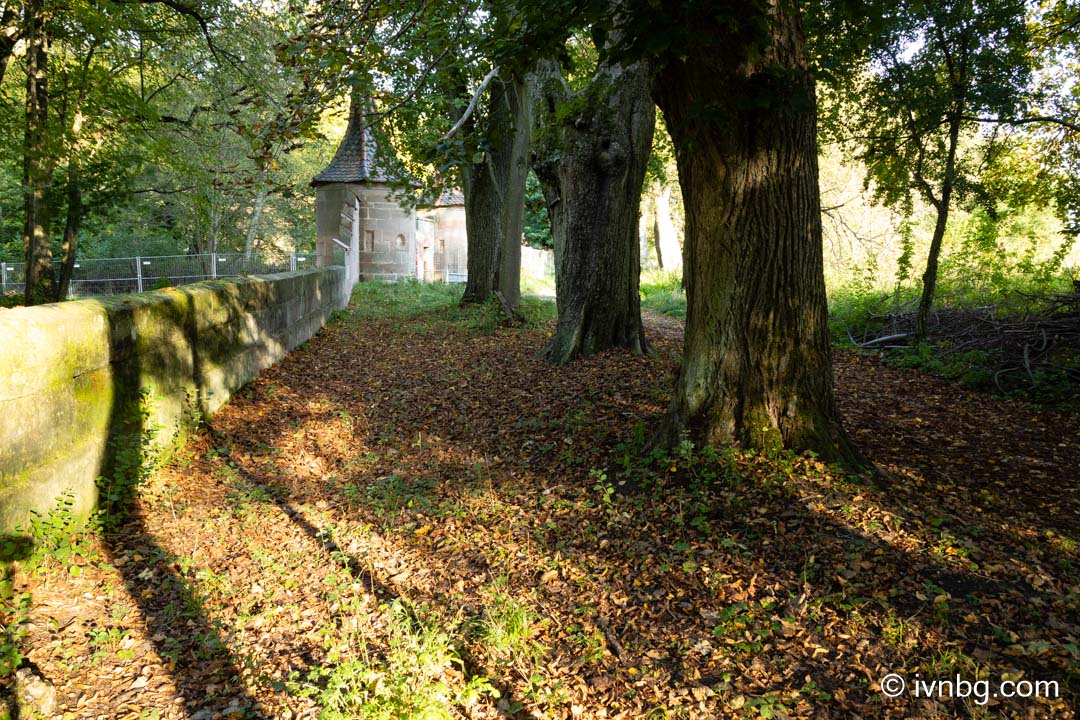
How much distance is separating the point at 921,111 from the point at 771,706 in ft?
28.1

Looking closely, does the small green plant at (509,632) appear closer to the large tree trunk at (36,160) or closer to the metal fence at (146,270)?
the large tree trunk at (36,160)

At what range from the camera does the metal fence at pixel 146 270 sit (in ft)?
67.7

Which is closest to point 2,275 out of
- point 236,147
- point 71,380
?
point 236,147

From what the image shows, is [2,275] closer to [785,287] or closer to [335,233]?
[335,233]

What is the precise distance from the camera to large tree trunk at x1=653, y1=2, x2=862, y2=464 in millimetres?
4148

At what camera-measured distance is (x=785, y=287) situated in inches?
177

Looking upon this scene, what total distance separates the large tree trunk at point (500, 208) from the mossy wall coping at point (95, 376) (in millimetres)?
6727

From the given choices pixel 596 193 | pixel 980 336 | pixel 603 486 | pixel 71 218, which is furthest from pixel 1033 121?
pixel 71 218

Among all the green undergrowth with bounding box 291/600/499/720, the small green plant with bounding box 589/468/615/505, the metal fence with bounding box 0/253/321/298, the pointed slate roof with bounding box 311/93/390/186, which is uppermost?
the pointed slate roof with bounding box 311/93/390/186

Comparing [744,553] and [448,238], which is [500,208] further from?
[448,238]

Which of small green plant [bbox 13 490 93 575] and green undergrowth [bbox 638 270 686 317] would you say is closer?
small green plant [bbox 13 490 93 575]

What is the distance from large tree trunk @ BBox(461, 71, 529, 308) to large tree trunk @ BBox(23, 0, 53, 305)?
6.91 metres

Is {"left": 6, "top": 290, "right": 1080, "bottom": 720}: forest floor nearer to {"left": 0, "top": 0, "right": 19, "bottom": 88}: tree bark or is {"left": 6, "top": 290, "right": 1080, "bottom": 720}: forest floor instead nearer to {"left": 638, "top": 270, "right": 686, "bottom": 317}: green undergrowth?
{"left": 0, "top": 0, "right": 19, "bottom": 88}: tree bark

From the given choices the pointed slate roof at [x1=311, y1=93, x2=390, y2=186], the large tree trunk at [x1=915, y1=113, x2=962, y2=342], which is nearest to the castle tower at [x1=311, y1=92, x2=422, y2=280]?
the pointed slate roof at [x1=311, y1=93, x2=390, y2=186]
